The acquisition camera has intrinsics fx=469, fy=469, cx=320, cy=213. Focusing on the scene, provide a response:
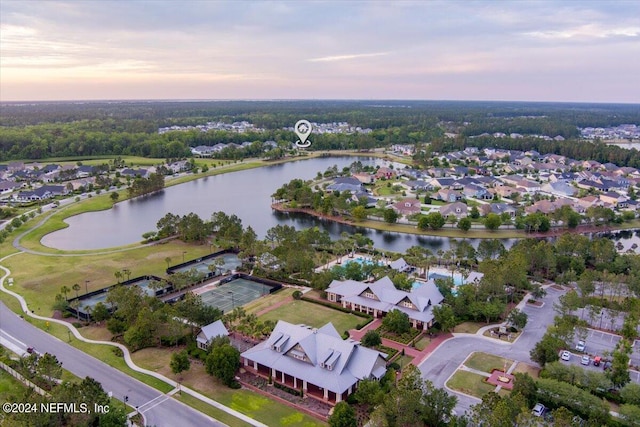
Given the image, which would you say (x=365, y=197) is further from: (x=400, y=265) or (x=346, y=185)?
(x=400, y=265)

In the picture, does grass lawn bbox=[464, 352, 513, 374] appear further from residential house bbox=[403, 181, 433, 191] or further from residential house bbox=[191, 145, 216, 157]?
residential house bbox=[191, 145, 216, 157]

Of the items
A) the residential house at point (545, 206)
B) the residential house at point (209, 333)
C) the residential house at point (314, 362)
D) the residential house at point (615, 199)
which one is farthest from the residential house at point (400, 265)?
the residential house at point (615, 199)

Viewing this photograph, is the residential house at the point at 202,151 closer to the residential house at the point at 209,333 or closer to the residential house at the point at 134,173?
the residential house at the point at 134,173

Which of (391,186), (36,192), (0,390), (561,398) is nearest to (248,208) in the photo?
(391,186)

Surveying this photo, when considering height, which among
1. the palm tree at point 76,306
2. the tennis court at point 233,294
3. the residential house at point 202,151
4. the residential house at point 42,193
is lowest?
the tennis court at point 233,294

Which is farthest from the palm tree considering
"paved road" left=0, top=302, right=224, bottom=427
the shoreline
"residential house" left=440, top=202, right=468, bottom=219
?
"residential house" left=440, top=202, right=468, bottom=219

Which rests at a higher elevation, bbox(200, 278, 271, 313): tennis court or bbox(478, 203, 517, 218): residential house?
bbox(478, 203, 517, 218): residential house

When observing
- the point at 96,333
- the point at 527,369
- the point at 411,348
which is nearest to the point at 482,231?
the point at 411,348
